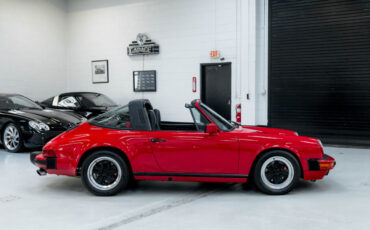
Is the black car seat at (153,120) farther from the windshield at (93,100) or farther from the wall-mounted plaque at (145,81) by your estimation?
the wall-mounted plaque at (145,81)

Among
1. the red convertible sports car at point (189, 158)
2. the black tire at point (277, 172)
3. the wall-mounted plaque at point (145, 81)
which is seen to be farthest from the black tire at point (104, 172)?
the wall-mounted plaque at point (145, 81)

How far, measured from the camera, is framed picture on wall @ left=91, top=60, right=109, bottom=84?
12.2 meters

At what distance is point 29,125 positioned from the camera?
6512 millimetres

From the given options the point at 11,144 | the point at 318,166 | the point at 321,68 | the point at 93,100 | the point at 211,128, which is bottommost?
the point at 11,144

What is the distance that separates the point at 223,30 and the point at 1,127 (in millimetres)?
6275

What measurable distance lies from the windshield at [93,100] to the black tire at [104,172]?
6.06 metres

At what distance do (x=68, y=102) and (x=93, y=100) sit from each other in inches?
28.5

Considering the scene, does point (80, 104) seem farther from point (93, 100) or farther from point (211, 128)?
point (211, 128)

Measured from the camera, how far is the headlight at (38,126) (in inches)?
255

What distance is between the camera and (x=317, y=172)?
380 centimetres

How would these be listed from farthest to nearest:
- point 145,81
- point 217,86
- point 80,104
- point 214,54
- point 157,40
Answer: point 145,81, point 157,40, point 217,86, point 214,54, point 80,104

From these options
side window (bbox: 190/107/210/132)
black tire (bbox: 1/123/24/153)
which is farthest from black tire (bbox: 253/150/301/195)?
black tire (bbox: 1/123/24/153)

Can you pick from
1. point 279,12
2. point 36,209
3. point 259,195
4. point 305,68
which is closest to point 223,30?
point 279,12

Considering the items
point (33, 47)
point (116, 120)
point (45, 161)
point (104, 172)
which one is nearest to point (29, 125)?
point (45, 161)
